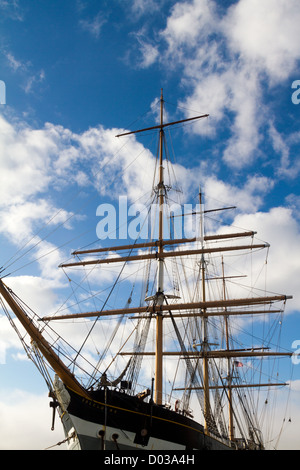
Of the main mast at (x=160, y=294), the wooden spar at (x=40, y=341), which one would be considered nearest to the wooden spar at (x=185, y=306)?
the main mast at (x=160, y=294)

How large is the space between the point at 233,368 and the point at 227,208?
18.7 m

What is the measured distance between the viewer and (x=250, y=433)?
128 ft

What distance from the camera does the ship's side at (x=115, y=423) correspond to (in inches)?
642

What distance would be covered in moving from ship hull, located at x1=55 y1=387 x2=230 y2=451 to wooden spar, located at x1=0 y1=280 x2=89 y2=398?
0.67m

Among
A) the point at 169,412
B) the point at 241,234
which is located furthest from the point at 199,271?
the point at 169,412

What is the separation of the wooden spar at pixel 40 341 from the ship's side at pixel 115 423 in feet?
→ 1.69

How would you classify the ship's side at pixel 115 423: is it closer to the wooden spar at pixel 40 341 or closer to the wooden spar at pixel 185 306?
the wooden spar at pixel 40 341

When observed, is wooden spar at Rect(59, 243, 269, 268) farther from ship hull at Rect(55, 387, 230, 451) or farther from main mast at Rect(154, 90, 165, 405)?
ship hull at Rect(55, 387, 230, 451)

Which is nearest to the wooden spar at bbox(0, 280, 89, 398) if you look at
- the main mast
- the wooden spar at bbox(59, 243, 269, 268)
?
the main mast

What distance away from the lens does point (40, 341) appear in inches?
685

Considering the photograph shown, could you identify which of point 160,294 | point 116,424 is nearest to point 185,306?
point 160,294

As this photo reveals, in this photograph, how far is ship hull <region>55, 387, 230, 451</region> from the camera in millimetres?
16297

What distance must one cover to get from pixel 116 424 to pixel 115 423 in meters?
0.06
